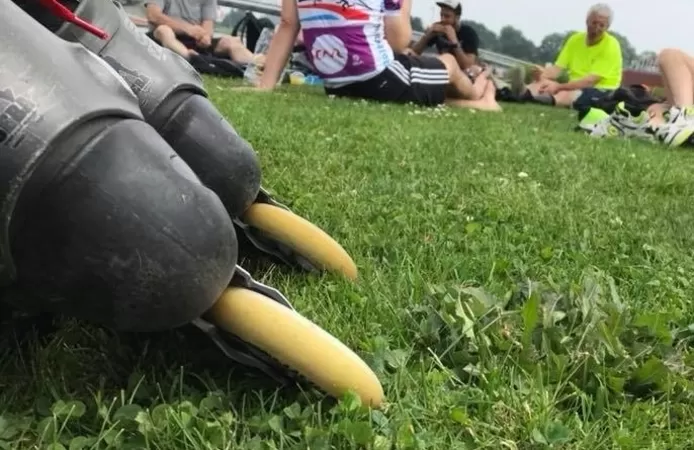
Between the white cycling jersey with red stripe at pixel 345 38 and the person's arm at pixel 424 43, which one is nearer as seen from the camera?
the white cycling jersey with red stripe at pixel 345 38

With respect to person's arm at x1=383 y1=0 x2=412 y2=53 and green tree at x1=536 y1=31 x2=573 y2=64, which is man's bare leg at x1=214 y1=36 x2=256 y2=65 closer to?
person's arm at x1=383 y1=0 x2=412 y2=53

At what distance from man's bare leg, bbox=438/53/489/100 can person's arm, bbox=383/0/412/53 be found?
11.8 inches

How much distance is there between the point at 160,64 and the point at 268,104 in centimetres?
292

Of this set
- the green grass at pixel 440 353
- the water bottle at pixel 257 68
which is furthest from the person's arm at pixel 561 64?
the green grass at pixel 440 353

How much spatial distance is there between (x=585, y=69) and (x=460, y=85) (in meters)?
Result: 3.55

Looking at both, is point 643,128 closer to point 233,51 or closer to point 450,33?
point 450,33

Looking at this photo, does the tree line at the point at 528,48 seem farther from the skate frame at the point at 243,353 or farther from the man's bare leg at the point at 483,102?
the skate frame at the point at 243,353

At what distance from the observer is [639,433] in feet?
3.04

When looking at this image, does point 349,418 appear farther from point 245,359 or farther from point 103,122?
point 103,122

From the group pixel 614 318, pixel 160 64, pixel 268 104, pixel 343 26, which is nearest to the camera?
pixel 614 318

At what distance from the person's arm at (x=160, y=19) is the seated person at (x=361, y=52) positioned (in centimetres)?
286

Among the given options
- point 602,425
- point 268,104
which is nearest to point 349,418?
point 602,425

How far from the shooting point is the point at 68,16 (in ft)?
3.36

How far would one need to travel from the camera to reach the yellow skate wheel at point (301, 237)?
1.38 m
